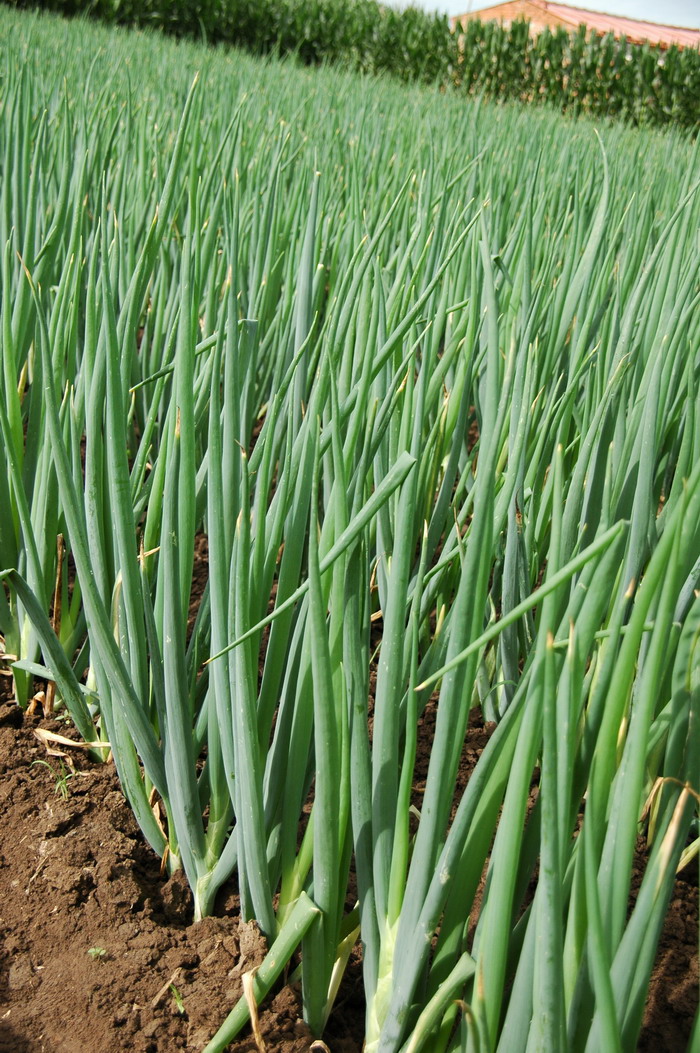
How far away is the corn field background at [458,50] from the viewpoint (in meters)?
9.06

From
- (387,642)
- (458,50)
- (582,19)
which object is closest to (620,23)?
(582,19)

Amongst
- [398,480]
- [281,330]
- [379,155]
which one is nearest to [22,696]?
[281,330]

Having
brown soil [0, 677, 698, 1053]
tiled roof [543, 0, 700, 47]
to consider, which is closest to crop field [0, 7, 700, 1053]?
brown soil [0, 677, 698, 1053]

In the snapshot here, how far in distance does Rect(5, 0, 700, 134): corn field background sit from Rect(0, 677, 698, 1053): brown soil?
8.72 m

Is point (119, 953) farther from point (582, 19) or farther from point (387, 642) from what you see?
point (582, 19)

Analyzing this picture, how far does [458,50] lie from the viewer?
401 inches

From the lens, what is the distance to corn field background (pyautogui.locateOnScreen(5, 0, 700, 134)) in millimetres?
9062

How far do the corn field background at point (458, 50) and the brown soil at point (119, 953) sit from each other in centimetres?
872

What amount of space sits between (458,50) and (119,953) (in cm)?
1128

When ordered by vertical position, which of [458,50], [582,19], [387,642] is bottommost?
[387,642]

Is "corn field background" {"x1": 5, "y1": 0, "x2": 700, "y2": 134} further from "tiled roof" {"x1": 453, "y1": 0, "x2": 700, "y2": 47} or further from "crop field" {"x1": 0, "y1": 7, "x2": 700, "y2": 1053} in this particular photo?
"tiled roof" {"x1": 453, "y1": 0, "x2": 700, "y2": 47}

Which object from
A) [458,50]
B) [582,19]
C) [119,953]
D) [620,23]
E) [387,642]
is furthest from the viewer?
[620,23]

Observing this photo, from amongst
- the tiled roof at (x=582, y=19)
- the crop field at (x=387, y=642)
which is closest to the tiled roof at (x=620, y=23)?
the tiled roof at (x=582, y=19)

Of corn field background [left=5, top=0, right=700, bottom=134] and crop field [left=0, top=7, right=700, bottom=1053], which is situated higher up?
corn field background [left=5, top=0, right=700, bottom=134]
